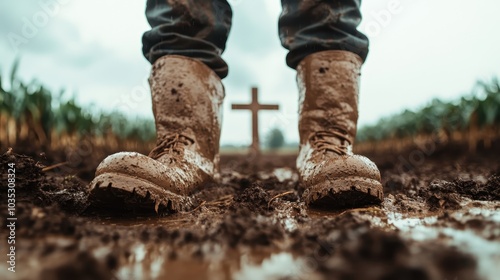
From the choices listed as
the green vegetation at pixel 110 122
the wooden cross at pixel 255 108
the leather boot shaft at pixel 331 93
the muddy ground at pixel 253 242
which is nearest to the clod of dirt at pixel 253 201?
the muddy ground at pixel 253 242

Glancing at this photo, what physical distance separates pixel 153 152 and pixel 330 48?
0.86 metres

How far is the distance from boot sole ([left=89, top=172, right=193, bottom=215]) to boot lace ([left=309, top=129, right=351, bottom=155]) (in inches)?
24.6

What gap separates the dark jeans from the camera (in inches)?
60.9

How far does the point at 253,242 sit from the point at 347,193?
1.72ft

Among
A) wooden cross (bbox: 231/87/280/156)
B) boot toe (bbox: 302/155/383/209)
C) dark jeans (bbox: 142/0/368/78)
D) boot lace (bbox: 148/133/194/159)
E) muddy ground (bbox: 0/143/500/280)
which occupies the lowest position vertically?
muddy ground (bbox: 0/143/500/280)

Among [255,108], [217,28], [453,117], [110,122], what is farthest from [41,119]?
[453,117]

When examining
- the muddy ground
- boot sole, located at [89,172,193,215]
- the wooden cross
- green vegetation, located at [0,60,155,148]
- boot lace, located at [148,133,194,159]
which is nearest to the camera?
the muddy ground

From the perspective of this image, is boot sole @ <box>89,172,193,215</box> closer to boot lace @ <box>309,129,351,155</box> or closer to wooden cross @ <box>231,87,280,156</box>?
boot lace @ <box>309,129,351,155</box>

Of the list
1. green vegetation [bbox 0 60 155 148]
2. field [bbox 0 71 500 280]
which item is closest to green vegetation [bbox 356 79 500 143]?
field [bbox 0 71 500 280]

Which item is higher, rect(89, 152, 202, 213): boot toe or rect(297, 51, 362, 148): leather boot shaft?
rect(297, 51, 362, 148): leather boot shaft

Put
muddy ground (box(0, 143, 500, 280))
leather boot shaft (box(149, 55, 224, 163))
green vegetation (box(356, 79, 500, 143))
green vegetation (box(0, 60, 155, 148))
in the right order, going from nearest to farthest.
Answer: muddy ground (box(0, 143, 500, 280)) < leather boot shaft (box(149, 55, 224, 163)) < green vegetation (box(0, 60, 155, 148)) < green vegetation (box(356, 79, 500, 143))

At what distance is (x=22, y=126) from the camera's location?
3842 millimetres

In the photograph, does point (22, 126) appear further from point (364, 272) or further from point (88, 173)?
point (364, 272)

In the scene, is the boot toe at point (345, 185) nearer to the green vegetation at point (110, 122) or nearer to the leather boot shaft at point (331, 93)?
the leather boot shaft at point (331, 93)
